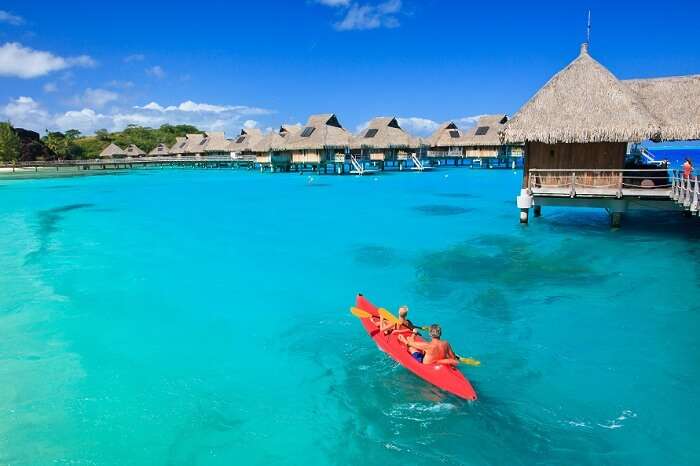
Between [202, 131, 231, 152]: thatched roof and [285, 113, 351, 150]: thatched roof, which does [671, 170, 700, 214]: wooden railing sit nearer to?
[285, 113, 351, 150]: thatched roof

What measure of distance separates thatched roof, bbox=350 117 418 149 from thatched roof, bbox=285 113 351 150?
1.25 meters

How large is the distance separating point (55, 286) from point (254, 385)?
682 cm

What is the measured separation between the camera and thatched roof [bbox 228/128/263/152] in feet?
195

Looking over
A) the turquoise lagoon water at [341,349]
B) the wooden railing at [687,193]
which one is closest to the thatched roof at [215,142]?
the turquoise lagoon water at [341,349]

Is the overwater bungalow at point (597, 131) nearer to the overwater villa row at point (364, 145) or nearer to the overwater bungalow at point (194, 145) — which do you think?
the overwater villa row at point (364, 145)

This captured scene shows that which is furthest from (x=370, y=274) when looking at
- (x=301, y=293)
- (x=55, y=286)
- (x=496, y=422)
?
(x=55, y=286)

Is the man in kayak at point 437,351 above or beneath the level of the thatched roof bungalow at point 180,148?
beneath

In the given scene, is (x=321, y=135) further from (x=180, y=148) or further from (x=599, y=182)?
(x=180, y=148)

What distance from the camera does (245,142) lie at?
198 ft

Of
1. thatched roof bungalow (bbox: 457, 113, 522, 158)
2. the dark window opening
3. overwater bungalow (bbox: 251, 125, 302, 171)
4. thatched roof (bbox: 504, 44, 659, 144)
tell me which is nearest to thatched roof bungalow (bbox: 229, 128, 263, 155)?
overwater bungalow (bbox: 251, 125, 302, 171)

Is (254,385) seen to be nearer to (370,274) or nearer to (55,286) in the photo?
(370,274)

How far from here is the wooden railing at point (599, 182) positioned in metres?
13.4

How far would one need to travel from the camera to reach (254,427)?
5.35 metres

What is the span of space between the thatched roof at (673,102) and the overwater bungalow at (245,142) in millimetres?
49526
